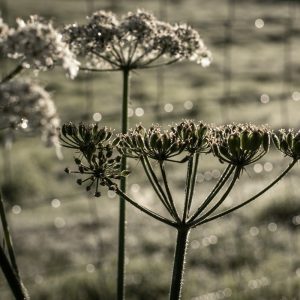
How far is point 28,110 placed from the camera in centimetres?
162

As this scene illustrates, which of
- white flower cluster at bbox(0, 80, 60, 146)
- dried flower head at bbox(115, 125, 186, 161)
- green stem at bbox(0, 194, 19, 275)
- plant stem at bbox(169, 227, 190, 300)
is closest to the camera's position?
white flower cluster at bbox(0, 80, 60, 146)

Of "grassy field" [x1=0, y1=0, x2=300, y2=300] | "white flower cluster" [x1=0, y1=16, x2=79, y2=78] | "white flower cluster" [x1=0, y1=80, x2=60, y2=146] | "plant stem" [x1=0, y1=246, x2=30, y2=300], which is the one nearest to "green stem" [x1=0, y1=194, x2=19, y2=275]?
"plant stem" [x1=0, y1=246, x2=30, y2=300]

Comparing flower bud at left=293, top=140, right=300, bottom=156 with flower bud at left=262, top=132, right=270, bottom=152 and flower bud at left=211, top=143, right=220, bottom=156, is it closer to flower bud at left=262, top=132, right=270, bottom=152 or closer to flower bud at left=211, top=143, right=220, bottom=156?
flower bud at left=262, top=132, right=270, bottom=152

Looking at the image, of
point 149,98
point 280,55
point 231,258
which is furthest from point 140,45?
point 280,55

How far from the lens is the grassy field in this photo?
704 cm

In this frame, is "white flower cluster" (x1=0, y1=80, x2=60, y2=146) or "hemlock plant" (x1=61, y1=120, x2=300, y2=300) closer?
"white flower cluster" (x1=0, y1=80, x2=60, y2=146)

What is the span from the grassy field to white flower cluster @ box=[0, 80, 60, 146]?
154cm

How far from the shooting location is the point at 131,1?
71.6 feet

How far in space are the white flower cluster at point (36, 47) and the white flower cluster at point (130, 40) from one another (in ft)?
2.53

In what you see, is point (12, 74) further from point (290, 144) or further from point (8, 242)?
point (290, 144)

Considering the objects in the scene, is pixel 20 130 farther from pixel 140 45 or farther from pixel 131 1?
pixel 131 1

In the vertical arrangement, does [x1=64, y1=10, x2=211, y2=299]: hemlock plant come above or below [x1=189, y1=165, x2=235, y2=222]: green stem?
above

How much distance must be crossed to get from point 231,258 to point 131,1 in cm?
1519

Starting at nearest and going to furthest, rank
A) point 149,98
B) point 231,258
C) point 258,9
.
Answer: point 231,258, point 149,98, point 258,9
